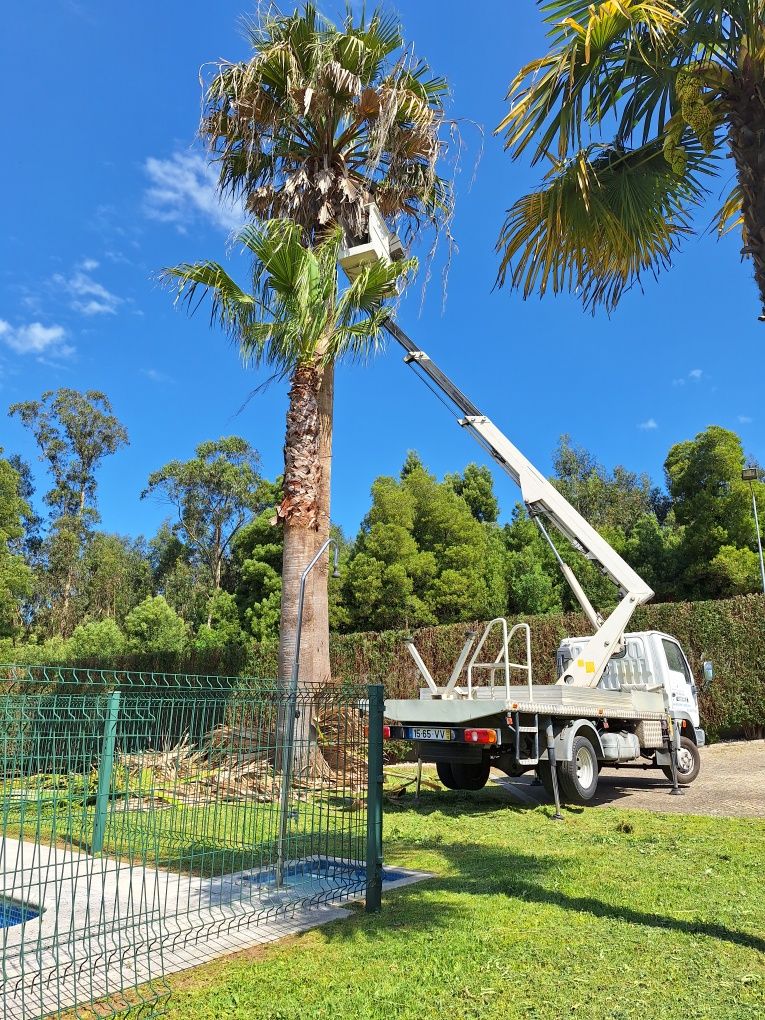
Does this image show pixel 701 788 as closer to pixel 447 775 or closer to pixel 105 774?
pixel 447 775

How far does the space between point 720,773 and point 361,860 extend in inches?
329

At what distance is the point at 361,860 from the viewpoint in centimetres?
561

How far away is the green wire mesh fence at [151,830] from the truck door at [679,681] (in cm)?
640

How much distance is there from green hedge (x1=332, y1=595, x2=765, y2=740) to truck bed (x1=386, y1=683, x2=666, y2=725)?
550cm

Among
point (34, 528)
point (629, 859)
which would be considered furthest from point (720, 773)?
point (34, 528)

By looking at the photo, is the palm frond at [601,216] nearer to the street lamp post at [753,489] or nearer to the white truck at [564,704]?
the white truck at [564,704]

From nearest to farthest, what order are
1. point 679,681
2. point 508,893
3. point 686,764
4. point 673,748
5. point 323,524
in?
point 508,893 → point 673,748 → point 686,764 → point 323,524 → point 679,681

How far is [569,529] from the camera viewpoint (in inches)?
433

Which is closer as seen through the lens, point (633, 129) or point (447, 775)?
point (633, 129)

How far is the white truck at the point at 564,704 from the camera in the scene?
855 cm

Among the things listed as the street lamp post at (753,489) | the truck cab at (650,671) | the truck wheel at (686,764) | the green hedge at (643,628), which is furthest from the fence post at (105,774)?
the street lamp post at (753,489)

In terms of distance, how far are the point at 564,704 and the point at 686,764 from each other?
3.62 meters

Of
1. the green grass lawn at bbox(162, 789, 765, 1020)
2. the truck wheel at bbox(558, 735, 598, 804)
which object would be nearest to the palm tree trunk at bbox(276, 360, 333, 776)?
the truck wheel at bbox(558, 735, 598, 804)

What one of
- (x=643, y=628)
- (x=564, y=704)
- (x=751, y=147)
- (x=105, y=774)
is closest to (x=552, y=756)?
(x=564, y=704)
